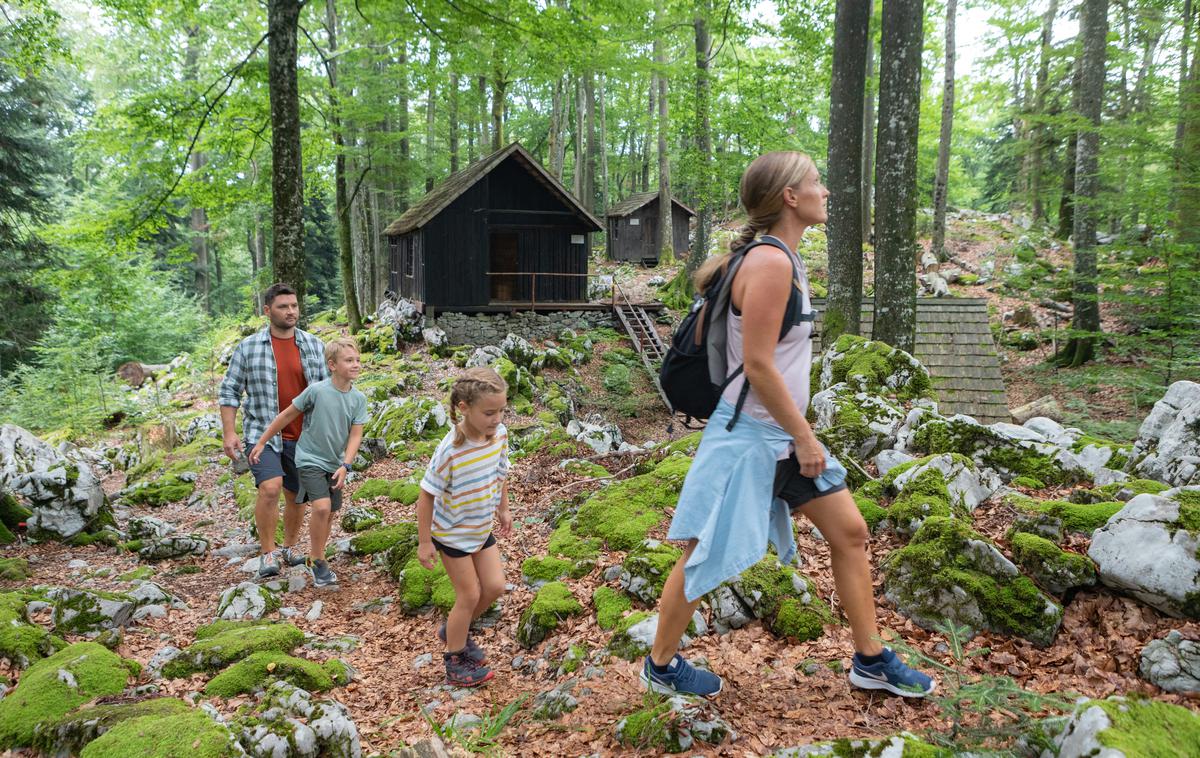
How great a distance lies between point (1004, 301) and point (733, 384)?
18067 millimetres

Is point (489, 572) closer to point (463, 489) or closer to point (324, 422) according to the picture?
point (463, 489)

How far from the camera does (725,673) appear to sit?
3039 mm

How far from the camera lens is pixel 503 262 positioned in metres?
19.4

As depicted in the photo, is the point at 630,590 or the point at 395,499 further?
the point at 395,499

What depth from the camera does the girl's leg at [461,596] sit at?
3.49 meters

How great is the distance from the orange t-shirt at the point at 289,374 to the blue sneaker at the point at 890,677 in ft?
14.3

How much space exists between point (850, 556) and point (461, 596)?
2.05 metres

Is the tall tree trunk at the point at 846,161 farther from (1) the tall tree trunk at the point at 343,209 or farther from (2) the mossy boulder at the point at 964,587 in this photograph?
(1) the tall tree trunk at the point at 343,209

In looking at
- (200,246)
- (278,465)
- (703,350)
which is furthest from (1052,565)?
(200,246)

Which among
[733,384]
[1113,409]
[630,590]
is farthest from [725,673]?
[1113,409]

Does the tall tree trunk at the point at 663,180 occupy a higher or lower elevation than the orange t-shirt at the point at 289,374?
higher

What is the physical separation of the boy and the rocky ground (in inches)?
31.0

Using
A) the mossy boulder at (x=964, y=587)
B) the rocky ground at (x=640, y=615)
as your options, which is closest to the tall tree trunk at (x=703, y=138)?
the rocky ground at (x=640, y=615)

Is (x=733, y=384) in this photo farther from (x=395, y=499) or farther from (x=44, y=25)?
(x=44, y=25)
